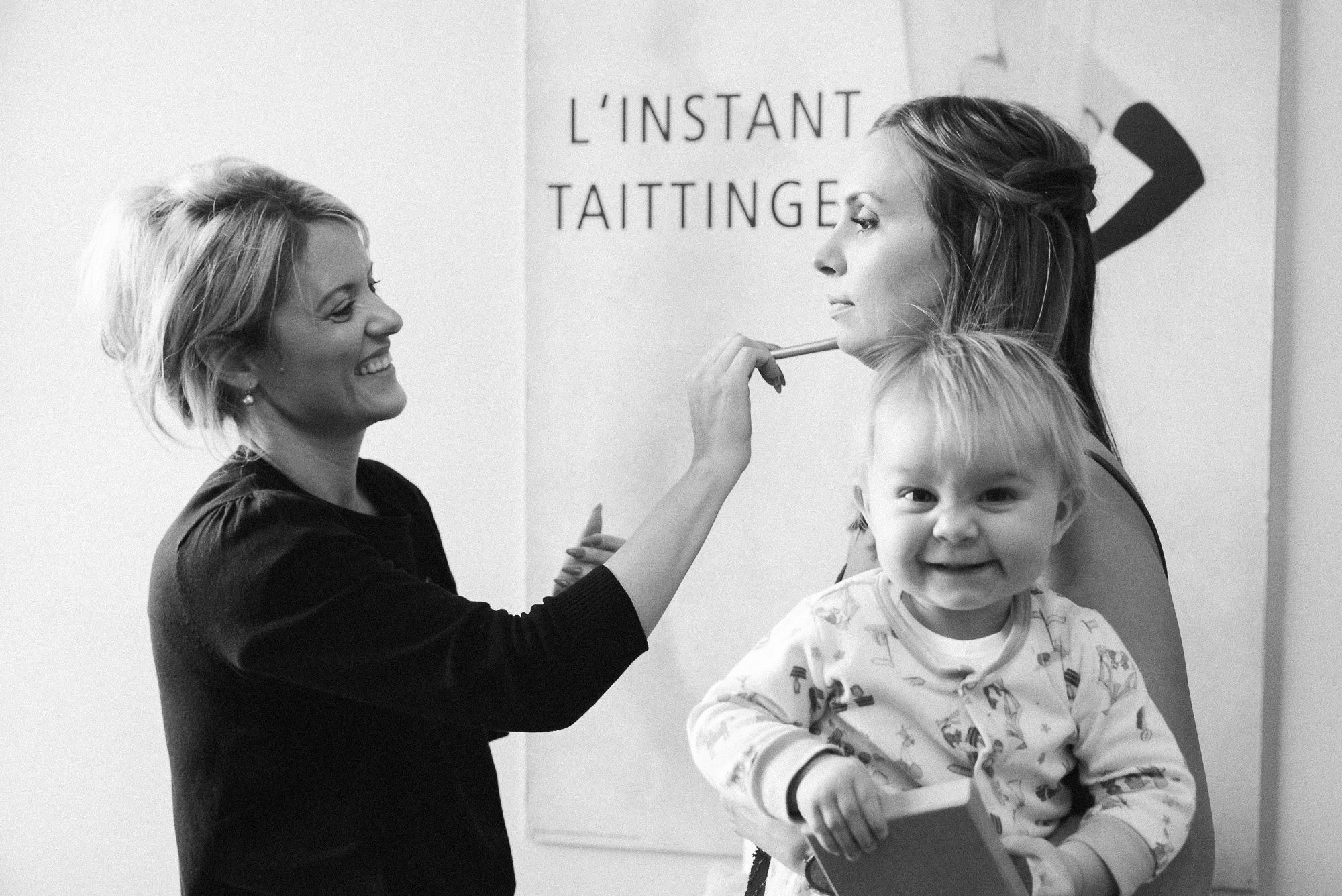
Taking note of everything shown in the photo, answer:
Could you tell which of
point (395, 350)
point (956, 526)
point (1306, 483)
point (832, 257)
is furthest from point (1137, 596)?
point (395, 350)

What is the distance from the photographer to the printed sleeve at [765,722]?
2.88ft

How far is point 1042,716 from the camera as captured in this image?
95 cm

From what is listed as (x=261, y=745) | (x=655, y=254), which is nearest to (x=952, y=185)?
(x=261, y=745)

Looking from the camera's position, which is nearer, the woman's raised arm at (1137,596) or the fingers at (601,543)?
the woman's raised arm at (1137,596)

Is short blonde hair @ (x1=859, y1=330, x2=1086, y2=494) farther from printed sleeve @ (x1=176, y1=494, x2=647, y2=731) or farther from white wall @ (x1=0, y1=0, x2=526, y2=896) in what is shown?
white wall @ (x1=0, y1=0, x2=526, y2=896)

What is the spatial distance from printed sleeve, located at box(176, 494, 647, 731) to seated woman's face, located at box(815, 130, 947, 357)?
0.37 m

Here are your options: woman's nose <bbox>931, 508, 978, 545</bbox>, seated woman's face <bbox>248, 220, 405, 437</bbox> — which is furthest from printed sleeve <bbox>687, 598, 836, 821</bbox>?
seated woman's face <bbox>248, 220, 405, 437</bbox>

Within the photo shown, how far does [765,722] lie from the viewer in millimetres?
932

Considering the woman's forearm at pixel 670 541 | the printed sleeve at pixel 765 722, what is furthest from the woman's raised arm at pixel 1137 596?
the woman's forearm at pixel 670 541

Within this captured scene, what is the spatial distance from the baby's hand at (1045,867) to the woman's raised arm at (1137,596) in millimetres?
187

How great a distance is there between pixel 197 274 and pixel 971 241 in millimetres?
811

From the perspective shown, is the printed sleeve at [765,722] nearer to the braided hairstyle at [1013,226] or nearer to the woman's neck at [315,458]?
the braided hairstyle at [1013,226]

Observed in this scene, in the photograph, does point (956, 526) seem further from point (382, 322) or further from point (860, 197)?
point (382, 322)

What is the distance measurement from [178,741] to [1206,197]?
1.68 metres
